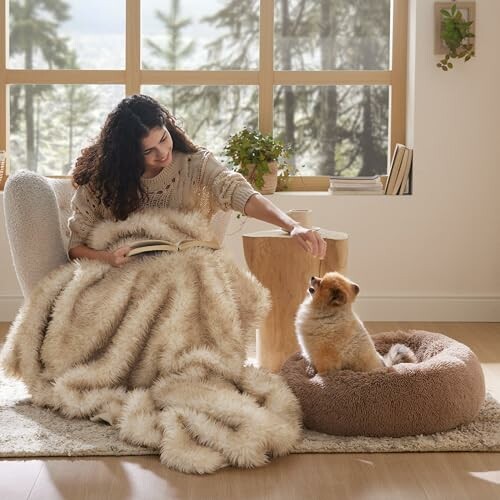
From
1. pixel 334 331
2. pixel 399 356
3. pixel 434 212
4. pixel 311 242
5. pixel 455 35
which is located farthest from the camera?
pixel 434 212

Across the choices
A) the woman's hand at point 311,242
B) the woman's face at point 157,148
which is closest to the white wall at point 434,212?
the woman's face at point 157,148

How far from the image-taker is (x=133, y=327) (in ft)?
9.83

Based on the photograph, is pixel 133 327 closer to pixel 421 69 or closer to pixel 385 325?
pixel 385 325

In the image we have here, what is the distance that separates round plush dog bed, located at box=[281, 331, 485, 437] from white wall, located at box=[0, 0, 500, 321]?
1.94 m

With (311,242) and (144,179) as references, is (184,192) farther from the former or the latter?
(311,242)

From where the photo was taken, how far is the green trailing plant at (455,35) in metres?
4.57

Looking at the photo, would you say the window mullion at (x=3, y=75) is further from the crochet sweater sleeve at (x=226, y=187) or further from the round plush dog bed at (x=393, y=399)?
the round plush dog bed at (x=393, y=399)

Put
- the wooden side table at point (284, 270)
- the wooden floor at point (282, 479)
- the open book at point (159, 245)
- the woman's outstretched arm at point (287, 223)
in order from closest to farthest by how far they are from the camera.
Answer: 1. the wooden floor at point (282, 479)
2. the woman's outstretched arm at point (287, 223)
3. the open book at point (159, 245)
4. the wooden side table at point (284, 270)

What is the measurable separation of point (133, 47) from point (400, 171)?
151 centimetres

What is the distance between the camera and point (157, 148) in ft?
10.5

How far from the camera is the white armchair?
3248 millimetres

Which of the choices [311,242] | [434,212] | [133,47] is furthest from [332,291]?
[133,47]

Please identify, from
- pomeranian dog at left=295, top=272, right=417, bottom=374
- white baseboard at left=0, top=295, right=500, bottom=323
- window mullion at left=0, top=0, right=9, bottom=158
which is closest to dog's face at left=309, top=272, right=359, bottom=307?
pomeranian dog at left=295, top=272, right=417, bottom=374

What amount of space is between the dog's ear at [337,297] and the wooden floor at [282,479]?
1.50 ft
